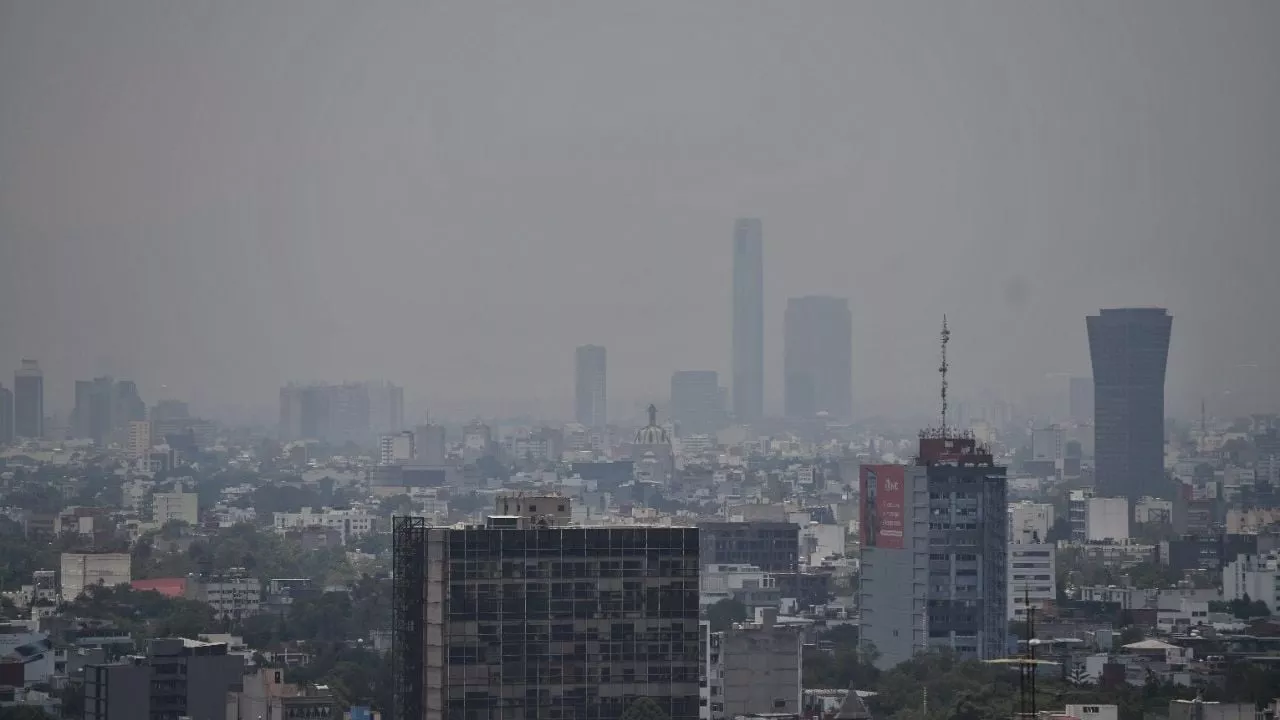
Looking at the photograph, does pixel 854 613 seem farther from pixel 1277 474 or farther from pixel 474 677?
pixel 1277 474

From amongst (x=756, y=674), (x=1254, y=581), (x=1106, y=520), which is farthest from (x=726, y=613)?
(x=1106, y=520)

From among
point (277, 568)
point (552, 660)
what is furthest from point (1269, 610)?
point (552, 660)

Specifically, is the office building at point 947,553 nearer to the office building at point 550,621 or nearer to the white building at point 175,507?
the office building at point 550,621

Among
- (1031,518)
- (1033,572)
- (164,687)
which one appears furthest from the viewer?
(1031,518)

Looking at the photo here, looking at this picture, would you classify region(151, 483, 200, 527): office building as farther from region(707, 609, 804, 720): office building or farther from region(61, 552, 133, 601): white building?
region(707, 609, 804, 720): office building

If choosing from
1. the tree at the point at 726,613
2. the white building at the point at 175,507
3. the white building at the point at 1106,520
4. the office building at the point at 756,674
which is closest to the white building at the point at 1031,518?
the white building at the point at 1106,520

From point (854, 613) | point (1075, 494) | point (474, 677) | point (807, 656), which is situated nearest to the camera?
point (474, 677)

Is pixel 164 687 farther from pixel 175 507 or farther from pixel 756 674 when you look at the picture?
pixel 175 507
